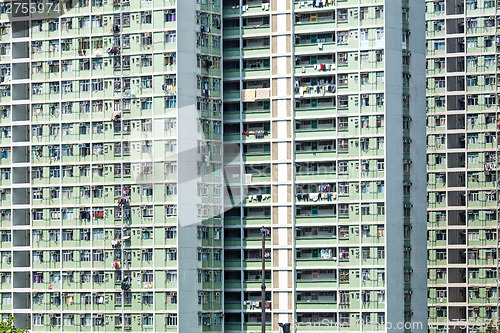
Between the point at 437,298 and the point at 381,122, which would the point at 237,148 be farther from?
the point at 437,298

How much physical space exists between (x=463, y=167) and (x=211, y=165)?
86.1 ft

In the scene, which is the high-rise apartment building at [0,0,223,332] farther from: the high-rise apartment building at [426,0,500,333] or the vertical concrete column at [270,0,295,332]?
the high-rise apartment building at [426,0,500,333]

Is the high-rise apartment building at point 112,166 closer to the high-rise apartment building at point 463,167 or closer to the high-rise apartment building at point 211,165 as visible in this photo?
the high-rise apartment building at point 211,165

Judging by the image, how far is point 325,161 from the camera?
90188mm

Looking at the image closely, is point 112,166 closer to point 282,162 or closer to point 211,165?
point 211,165

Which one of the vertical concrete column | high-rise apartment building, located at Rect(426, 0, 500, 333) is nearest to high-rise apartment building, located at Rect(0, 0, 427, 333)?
the vertical concrete column

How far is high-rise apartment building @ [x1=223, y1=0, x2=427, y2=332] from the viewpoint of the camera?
88.1 m

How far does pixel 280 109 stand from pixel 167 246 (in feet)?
45.4

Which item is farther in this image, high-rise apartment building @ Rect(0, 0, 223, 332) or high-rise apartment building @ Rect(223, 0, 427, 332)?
high-rise apartment building @ Rect(223, 0, 427, 332)

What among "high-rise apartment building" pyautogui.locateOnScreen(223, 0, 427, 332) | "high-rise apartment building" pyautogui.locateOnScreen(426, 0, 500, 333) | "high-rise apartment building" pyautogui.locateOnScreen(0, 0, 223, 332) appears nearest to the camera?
"high-rise apartment building" pyautogui.locateOnScreen(0, 0, 223, 332)

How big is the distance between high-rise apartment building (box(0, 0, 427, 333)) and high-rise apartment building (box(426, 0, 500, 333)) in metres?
15.4

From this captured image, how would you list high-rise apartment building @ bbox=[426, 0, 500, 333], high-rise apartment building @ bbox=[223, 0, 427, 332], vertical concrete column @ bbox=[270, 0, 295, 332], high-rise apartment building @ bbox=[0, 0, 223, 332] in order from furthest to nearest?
high-rise apartment building @ bbox=[426, 0, 500, 333] → vertical concrete column @ bbox=[270, 0, 295, 332] → high-rise apartment building @ bbox=[223, 0, 427, 332] → high-rise apartment building @ bbox=[0, 0, 223, 332]

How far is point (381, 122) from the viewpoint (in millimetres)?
88500

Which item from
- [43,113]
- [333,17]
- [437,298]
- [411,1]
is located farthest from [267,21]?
[437,298]
